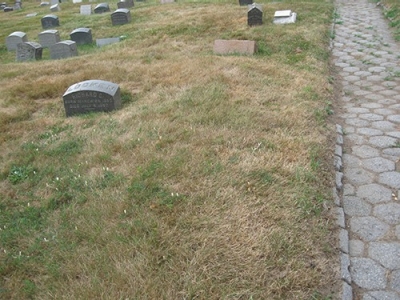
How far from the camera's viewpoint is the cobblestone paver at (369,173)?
2.67 meters

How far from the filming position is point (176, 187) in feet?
11.2

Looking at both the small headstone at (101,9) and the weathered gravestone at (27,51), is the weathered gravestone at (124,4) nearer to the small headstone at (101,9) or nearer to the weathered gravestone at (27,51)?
the small headstone at (101,9)

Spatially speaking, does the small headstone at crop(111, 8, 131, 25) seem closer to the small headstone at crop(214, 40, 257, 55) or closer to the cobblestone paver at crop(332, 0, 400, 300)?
the small headstone at crop(214, 40, 257, 55)

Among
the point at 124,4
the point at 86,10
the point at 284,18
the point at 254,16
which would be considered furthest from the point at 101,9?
the point at 284,18

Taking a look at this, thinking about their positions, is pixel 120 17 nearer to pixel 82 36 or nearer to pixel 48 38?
pixel 82 36

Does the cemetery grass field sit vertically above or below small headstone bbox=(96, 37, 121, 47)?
below

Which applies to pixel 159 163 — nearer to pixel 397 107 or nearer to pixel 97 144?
pixel 97 144

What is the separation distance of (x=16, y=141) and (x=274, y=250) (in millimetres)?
3817

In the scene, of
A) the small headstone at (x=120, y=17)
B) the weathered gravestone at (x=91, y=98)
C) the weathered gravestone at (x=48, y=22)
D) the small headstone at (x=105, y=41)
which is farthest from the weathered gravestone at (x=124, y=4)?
the weathered gravestone at (x=91, y=98)

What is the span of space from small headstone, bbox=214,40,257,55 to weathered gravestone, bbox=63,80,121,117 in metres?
3.42

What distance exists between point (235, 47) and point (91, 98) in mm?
3880

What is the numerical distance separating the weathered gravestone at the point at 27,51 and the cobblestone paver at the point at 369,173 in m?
8.86

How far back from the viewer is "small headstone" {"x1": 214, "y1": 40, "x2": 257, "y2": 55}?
26.3 feet

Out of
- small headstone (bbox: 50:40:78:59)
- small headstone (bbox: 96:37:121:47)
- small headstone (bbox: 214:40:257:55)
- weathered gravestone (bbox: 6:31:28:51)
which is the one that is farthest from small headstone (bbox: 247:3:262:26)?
weathered gravestone (bbox: 6:31:28:51)
